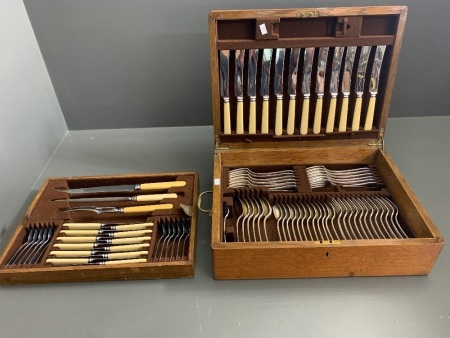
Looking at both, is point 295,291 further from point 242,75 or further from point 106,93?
point 106,93

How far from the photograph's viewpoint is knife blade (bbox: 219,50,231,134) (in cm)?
86

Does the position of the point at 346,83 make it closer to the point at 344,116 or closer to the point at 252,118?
the point at 344,116

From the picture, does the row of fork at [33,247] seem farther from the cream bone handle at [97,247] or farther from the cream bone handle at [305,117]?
the cream bone handle at [305,117]

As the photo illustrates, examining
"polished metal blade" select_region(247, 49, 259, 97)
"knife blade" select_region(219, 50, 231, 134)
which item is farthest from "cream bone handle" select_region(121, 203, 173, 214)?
"polished metal blade" select_region(247, 49, 259, 97)

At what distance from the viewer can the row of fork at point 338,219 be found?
81cm

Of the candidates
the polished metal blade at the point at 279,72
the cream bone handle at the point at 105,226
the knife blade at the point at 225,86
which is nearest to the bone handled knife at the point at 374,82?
the polished metal blade at the point at 279,72

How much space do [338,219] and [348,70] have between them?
0.35 meters

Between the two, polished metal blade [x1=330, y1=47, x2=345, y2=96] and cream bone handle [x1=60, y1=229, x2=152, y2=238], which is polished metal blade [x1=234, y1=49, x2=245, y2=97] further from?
cream bone handle [x1=60, y1=229, x2=152, y2=238]

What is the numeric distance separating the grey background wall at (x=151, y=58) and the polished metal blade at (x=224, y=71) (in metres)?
0.25

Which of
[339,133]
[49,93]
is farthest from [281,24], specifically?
[49,93]

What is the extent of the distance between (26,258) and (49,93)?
1.82 feet

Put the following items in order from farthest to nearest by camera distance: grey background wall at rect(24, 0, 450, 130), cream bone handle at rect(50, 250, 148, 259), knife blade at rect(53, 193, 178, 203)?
grey background wall at rect(24, 0, 450, 130), knife blade at rect(53, 193, 178, 203), cream bone handle at rect(50, 250, 148, 259)

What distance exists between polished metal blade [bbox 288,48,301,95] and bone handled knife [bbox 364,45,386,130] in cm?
18

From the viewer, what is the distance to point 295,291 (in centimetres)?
74
